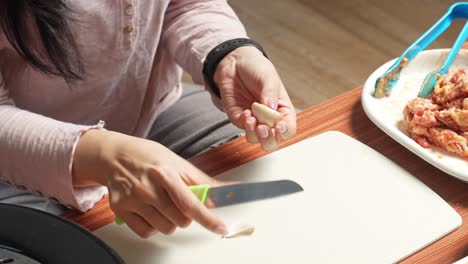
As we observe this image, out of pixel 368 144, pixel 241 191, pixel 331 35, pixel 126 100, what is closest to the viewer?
pixel 241 191

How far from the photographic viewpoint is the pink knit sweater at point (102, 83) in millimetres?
686

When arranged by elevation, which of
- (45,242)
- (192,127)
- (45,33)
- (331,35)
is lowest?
(331,35)

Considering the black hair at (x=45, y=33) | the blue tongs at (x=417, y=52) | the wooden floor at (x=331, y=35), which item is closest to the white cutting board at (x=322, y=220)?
the blue tongs at (x=417, y=52)

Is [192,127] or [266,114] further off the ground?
[266,114]

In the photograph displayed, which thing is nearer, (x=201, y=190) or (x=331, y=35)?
(x=201, y=190)

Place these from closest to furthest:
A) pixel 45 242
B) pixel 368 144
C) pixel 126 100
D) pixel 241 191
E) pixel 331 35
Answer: pixel 45 242, pixel 241 191, pixel 368 144, pixel 126 100, pixel 331 35

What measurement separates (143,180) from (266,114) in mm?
162

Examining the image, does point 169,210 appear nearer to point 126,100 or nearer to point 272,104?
point 272,104

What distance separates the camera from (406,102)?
2.70 ft

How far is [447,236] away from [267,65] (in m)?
0.29

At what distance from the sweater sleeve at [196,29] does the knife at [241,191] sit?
0.22m

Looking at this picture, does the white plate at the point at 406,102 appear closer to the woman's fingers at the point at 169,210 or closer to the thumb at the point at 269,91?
the thumb at the point at 269,91

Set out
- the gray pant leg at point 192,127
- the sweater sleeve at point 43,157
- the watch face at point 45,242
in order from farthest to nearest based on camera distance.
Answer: the gray pant leg at point 192,127 → the sweater sleeve at point 43,157 → the watch face at point 45,242

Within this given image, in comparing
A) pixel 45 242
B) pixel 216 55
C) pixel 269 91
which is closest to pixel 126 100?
pixel 216 55
